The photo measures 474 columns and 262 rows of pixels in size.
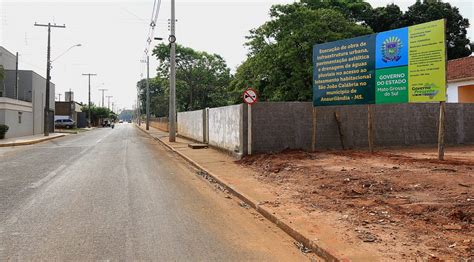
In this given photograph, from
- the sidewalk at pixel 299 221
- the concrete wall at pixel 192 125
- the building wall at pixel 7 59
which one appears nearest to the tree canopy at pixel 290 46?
the concrete wall at pixel 192 125

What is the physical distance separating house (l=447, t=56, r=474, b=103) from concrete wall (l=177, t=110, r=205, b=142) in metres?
18.7

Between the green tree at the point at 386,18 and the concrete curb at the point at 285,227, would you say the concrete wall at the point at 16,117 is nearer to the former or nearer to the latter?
the concrete curb at the point at 285,227

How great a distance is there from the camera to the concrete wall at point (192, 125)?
2595 cm

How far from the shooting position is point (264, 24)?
3228 centimetres

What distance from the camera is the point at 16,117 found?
3634cm

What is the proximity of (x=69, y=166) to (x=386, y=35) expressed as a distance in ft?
37.1

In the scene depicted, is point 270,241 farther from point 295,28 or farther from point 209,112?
point 295,28

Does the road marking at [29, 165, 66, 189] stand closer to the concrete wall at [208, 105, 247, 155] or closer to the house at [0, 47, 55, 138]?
the concrete wall at [208, 105, 247, 155]

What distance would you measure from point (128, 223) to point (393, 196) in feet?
15.6

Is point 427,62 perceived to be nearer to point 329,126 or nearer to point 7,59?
point 329,126

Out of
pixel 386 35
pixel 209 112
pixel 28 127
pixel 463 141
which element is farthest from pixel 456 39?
pixel 28 127

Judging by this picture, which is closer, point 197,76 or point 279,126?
point 279,126

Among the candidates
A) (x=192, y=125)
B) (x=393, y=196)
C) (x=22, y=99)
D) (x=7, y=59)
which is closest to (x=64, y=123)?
(x=7, y=59)

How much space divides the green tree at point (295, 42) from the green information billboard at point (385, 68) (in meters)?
12.9
